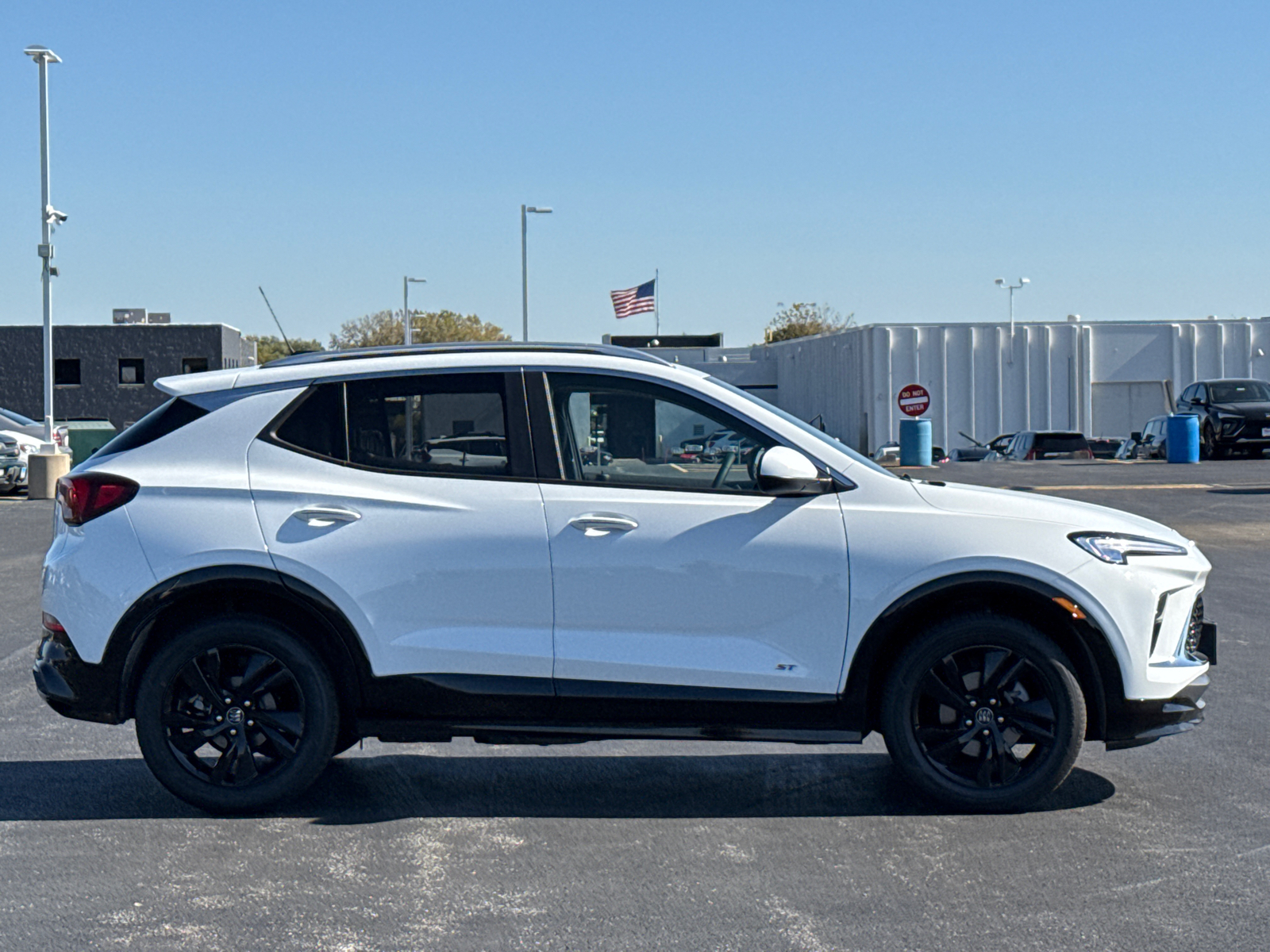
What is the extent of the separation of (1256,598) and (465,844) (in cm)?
851

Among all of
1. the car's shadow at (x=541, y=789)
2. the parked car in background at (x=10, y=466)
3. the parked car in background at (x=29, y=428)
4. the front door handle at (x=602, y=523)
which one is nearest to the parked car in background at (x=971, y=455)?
the parked car in background at (x=29, y=428)

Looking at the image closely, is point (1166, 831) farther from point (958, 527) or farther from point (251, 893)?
point (251, 893)

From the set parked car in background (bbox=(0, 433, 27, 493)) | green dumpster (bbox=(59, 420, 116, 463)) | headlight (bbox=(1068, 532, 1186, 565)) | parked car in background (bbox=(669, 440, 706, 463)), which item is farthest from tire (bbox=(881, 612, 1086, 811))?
green dumpster (bbox=(59, 420, 116, 463))

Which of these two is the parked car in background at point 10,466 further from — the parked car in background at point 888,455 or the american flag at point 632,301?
the american flag at point 632,301

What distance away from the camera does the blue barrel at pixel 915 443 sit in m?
33.2

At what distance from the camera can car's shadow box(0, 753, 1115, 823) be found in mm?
5648

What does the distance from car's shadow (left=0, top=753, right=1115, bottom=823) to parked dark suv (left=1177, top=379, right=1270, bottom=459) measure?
27.4 metres

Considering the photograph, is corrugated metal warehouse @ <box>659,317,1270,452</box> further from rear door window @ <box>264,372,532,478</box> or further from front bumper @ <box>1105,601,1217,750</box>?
rear door window @ <box>264,372,532,478</box>

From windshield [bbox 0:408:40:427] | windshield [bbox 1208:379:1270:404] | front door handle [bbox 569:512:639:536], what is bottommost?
front door handle [bbox 569:512:639:536]

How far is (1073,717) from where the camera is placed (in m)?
5.37

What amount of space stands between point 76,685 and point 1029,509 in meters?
3.74

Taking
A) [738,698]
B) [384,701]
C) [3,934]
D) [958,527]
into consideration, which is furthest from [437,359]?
[3,934]

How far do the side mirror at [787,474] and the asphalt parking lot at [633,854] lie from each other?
1.27m

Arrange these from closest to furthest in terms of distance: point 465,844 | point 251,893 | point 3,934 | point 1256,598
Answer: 1. point 3,934
2. point 251,893
3. point 465,844
4. point 1256,598
